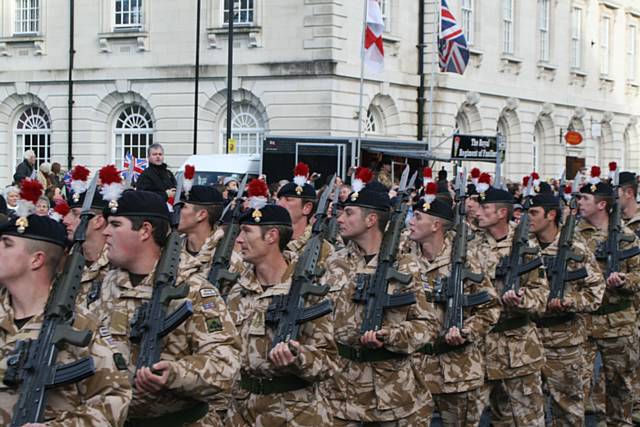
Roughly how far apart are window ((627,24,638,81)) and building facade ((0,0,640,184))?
38.1ft

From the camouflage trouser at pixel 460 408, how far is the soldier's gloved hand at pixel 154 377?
368cm

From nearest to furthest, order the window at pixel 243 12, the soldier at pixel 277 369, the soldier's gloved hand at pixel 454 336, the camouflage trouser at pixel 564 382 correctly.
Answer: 1. the soldier at pixel 277 369
2. the soldier's gloved hand at pixel 454 336
3. the camouflage trouser at pixel 564 382
4. the window at pixel 243 12

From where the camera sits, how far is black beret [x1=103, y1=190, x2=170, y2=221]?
609 cm

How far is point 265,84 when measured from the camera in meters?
32.4

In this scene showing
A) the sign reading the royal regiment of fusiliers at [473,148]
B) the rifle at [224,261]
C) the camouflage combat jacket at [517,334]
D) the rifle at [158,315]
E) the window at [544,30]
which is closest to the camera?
the rifle at [158,315]

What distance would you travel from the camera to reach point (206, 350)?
5707mm

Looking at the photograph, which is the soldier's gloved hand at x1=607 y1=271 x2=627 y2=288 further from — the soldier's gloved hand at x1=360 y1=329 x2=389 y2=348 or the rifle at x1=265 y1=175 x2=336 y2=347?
the rifle at x1=265 y1=175 x2=336 y2=347

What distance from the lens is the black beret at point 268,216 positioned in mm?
7219

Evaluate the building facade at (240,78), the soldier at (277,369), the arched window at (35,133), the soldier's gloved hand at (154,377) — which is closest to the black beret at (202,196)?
the soldier at (277,369)

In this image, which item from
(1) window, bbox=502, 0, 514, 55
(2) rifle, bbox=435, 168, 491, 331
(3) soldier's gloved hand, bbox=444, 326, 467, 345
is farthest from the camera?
(1) window, bbox=502, 0, 514, 55

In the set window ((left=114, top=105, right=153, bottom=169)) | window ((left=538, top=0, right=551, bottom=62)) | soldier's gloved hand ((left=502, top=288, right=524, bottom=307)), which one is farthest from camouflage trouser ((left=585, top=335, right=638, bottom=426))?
window ((left=538, top=0, right=551, bottom=62))

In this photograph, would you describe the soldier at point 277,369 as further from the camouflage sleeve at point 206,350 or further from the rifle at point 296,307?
the camouflage sleeve at point 206,350

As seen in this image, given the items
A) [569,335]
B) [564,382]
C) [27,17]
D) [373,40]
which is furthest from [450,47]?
[564,382]

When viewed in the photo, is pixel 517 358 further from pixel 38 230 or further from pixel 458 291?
pixel 38 230
